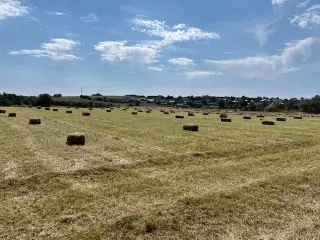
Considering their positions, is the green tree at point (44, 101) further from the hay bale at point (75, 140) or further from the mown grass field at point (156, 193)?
the mown grass field at point (156, 193)

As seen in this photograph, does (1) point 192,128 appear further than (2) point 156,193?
Yes

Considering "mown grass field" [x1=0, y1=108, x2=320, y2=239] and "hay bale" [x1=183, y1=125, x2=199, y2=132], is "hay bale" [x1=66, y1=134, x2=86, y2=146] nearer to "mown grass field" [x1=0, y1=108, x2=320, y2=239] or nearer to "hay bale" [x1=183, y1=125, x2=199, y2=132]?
"mown grass field" [x1=0, y1=108, x2=320, y2=239]

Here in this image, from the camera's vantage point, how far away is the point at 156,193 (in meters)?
10.4

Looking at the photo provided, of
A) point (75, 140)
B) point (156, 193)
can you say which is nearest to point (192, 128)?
point (75, 140)

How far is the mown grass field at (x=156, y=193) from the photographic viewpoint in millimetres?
7930

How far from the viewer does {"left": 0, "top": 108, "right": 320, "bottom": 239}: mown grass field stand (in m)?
7.93

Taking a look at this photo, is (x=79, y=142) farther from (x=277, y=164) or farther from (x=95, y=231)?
(x=95, y=231)

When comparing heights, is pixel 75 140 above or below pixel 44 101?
below

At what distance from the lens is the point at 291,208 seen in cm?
962

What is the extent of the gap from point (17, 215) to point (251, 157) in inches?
456

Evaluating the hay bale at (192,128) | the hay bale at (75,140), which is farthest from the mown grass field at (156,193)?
the hay bale at (192,128)

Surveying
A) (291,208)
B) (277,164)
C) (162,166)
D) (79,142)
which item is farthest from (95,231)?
(79,142)

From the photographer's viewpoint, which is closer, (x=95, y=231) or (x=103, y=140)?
(x=95, y=231)

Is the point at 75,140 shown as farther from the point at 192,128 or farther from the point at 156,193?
the point at 192,128
